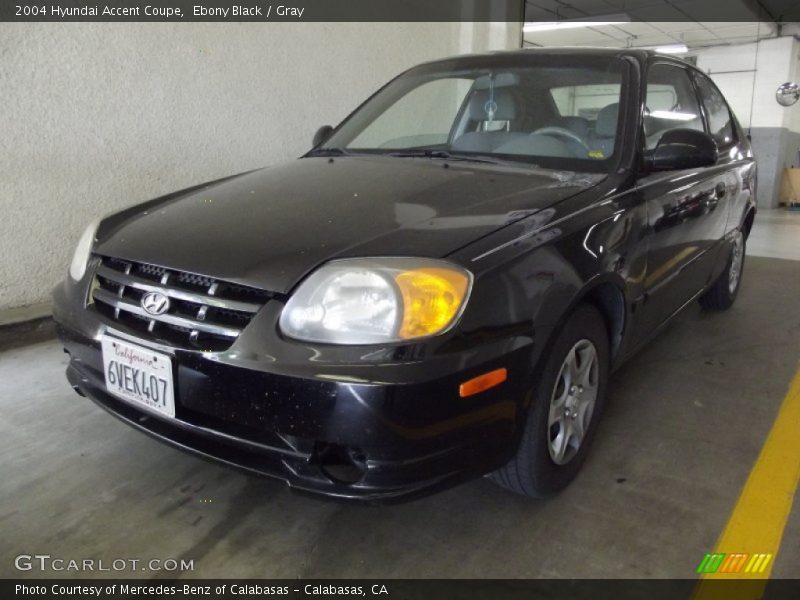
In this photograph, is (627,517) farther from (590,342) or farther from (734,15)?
(734,15)

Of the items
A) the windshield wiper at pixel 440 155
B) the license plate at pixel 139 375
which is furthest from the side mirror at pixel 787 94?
the license plate at pixel 139 375

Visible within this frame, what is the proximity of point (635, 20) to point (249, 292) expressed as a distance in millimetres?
12577

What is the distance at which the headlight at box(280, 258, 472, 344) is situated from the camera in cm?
139

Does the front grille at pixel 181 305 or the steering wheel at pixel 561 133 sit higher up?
the steering wheel at pixel 561 133

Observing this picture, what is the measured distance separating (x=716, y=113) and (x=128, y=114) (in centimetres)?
314

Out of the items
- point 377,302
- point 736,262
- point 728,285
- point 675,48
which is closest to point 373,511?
point 377,302

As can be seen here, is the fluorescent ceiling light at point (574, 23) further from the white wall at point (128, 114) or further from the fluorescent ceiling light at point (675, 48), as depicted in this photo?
the white wall at point (128, 114)

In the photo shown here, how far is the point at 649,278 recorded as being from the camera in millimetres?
2230

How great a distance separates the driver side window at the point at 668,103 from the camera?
2.37 m

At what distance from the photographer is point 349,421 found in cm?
135

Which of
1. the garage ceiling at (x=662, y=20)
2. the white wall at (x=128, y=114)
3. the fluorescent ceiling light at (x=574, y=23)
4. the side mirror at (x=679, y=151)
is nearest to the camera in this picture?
the side mirror at (x=679, y=151)

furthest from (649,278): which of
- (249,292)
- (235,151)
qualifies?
(235,151)

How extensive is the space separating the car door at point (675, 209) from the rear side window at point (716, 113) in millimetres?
136

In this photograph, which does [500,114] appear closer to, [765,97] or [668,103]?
[668,103]
